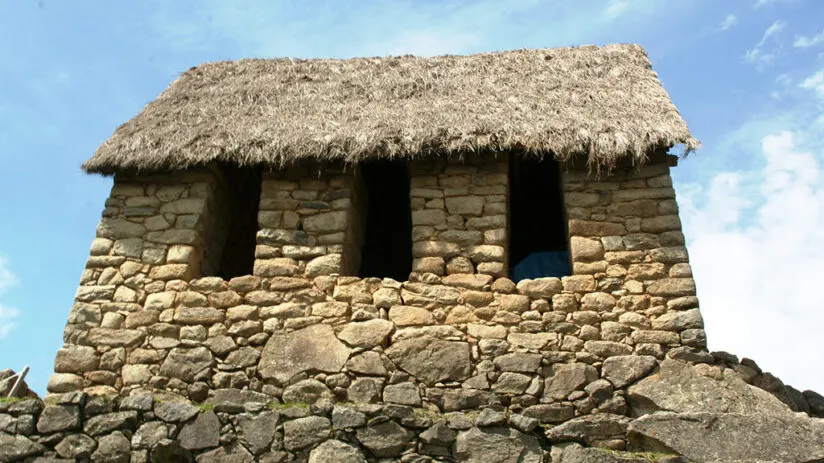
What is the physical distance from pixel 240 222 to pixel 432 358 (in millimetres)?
3221

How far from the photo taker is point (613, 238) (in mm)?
6438

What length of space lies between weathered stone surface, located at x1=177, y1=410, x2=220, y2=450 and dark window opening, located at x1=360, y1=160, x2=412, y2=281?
2937 millimetres

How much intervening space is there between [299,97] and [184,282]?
249 centimetres

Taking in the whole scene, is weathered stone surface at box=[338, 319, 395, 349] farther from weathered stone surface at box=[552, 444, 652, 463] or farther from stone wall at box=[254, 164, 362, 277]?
weathered stone surface at box=[552, 444, 652, 463]

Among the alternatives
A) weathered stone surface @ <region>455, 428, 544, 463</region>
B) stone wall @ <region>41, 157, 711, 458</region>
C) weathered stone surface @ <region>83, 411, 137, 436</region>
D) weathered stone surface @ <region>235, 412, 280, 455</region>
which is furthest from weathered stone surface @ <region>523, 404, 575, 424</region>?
weathered stone surface @ <region>83, 411, 137, 436</region>

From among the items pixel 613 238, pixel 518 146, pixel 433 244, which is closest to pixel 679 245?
pixel 613 238

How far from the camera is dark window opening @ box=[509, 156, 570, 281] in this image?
23.0 feet

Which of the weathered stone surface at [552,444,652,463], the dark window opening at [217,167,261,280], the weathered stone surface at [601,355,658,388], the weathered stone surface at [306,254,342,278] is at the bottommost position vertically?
the weathered stone surface at [552,444,652,463]

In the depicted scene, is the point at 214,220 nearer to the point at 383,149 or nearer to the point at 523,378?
the point at 383,149

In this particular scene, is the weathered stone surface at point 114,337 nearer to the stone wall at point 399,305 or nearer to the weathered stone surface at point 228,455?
the stone wall at point 399,305

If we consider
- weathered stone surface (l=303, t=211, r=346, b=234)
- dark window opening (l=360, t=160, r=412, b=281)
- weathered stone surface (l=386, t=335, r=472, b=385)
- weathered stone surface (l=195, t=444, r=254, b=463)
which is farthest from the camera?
Result: dark window opening (l=360, t=160, r=412, b=281)

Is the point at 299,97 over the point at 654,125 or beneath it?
over

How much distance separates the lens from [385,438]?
5.41 meters

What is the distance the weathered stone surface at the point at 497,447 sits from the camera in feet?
17.4
